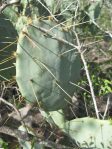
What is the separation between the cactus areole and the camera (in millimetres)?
1868

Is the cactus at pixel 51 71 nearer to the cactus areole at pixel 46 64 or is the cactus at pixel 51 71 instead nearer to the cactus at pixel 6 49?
the cactus areole at pixel 46 64

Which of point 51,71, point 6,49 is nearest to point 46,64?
point 51,71

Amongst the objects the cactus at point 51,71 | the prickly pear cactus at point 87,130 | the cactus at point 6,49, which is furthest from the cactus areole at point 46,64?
the cactus at point 6,49

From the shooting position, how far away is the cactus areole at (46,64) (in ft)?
6.13

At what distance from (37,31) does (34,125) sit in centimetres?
84

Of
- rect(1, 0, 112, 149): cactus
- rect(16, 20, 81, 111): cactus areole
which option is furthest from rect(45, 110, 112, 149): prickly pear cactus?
rect(16, 20, 81, 111): cactus areole

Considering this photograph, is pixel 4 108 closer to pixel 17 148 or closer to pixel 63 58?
pixel 17 148

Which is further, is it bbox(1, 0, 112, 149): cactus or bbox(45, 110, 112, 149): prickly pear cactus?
bbox(45, 110, 112, 149): prickly pear cactus

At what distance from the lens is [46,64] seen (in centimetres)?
193

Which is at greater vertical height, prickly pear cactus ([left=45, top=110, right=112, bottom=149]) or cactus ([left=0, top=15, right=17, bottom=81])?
cactus ([left=0, top=15, right=17, bottom=81])

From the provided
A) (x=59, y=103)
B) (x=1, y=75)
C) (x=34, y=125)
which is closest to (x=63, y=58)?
(x=59, y=103)

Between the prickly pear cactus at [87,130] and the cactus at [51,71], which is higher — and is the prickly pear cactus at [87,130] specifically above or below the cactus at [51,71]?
below

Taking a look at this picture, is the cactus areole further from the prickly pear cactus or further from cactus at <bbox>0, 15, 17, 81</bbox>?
cactus at <bbox>0, 15, 17, 81</bbox>

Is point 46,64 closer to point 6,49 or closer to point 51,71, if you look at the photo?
point 51,71
